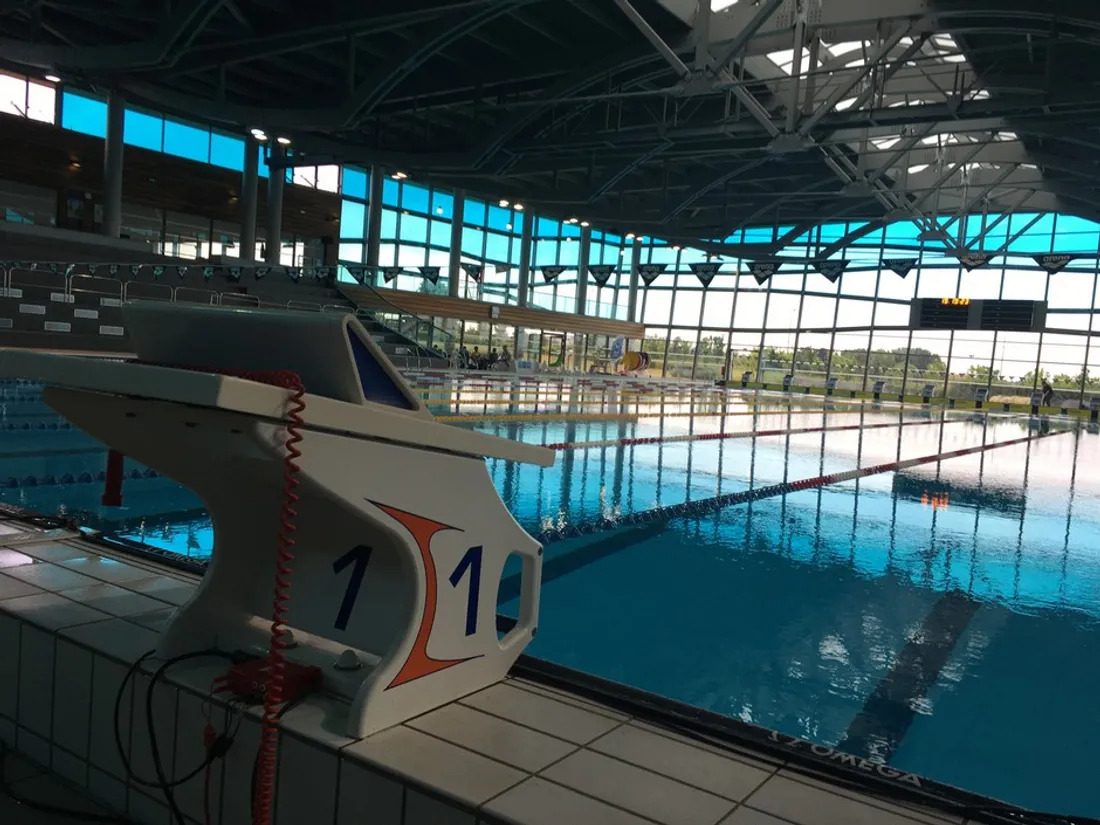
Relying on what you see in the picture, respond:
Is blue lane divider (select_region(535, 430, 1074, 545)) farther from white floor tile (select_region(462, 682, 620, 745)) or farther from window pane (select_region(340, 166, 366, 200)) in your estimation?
window pane (select_region(340, 166, 366, 200))

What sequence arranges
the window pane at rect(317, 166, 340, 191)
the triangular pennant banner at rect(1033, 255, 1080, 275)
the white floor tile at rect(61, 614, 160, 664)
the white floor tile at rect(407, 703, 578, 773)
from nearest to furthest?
the white floor tile at rect(407, 703, 578, 773) < the white floor tile at rect(61, 614, 160, 664) < the triangular pennant banner at rect(1033, 255, 1080, 275) < the window pane at rect(317, 166, 340, 191)

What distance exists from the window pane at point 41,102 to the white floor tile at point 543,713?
2363 cm

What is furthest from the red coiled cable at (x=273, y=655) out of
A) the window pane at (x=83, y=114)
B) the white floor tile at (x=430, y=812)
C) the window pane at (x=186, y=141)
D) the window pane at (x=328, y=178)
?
the window pane at (x=328, y=178)

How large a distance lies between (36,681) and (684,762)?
1.65 m

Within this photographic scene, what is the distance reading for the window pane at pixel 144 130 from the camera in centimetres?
2233

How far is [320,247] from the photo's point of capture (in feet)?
96.8

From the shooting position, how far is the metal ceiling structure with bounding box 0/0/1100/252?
12.7m

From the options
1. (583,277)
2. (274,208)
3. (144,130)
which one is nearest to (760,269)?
(583,277)

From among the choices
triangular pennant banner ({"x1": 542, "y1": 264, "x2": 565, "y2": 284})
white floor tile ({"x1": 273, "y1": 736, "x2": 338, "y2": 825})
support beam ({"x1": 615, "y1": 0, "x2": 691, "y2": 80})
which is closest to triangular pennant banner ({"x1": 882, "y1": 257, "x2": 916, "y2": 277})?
triangular pennant banner ({"x1": 542, "y1": 264, "x2": 565, "y2": 284})

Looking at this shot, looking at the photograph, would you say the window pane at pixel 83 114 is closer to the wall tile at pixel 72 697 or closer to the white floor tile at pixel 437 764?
the wall tile at pixel 72 697

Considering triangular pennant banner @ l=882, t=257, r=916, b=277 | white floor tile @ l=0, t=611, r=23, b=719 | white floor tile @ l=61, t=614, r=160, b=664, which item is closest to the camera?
white floor tile @ l=61, t=614, r=160, b=664

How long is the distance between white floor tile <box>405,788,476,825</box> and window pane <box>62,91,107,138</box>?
77.3 ft

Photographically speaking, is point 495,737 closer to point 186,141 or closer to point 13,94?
point 13,94

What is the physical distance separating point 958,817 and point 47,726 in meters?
2.11
